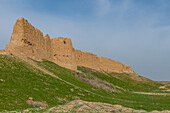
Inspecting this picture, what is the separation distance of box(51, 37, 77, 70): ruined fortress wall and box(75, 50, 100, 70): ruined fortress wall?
20266mm

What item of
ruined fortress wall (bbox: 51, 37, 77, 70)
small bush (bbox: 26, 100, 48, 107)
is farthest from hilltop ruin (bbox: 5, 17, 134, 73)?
small bush (bbox: 26, 100, 48, 107)

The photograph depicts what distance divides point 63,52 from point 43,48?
11.9m

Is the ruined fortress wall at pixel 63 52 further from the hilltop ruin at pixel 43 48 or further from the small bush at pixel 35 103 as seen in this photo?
the small bush at pixel 35 103

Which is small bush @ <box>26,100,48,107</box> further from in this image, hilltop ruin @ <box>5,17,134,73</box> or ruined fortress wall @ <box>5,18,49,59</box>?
ruined fortress wall @ <box>5,18,49,59</box>

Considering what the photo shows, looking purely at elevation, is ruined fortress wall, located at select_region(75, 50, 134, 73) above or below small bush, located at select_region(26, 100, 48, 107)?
above

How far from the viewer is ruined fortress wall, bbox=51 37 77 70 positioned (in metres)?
65.2

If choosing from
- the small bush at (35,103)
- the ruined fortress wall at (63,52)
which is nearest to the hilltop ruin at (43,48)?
the ruined fortress wall at (63,52)

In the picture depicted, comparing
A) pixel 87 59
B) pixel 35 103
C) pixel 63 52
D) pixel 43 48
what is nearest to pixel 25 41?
pixel 43 48

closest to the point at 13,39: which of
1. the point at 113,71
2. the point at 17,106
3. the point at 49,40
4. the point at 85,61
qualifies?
the point at 49,40

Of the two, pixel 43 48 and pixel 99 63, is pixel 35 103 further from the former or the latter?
pixel 99 63

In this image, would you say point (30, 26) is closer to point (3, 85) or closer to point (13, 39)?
point (13, 39)

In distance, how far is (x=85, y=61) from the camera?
9306cm

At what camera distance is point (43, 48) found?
57.2 meters

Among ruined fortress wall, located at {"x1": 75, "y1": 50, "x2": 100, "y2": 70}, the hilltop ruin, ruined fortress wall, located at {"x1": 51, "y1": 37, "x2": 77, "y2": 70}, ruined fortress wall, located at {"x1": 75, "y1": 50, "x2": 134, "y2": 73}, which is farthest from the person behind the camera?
ruined fortress wall, located at {"x1": 75, "y1": 50, "x2": 134, "y2": 73}
